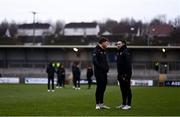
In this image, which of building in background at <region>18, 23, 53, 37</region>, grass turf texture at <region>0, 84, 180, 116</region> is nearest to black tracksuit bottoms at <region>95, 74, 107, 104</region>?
grass turf texture at <region>0, 84, 180, 116</region>

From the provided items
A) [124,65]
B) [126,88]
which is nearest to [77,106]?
[126,88]

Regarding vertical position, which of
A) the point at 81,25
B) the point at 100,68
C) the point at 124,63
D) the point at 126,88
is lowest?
the point at 81,25

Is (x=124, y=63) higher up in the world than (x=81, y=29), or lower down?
higher up

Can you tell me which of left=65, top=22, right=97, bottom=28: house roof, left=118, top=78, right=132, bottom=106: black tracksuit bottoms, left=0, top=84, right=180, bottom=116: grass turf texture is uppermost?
left=118, top=78, right=132, bottom=106: black tracksuit bottoms

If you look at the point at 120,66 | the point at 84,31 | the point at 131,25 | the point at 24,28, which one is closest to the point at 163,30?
the point at 131,25

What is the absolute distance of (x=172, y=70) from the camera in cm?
7488

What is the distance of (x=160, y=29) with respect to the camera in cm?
12688

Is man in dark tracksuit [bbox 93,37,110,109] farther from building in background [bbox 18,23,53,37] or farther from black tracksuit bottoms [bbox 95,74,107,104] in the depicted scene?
building in background [bbox 18,23,53,37]

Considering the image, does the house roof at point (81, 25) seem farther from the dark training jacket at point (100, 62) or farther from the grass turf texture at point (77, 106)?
the dark training jacket at point (100, 62)

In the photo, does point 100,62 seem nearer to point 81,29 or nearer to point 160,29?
point 160,29

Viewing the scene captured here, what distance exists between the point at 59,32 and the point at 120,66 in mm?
127654

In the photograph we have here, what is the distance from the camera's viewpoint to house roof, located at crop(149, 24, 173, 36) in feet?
407

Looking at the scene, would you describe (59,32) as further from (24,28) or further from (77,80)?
(77,80)

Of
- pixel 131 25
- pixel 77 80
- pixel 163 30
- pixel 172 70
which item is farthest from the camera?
pixel 131 25
